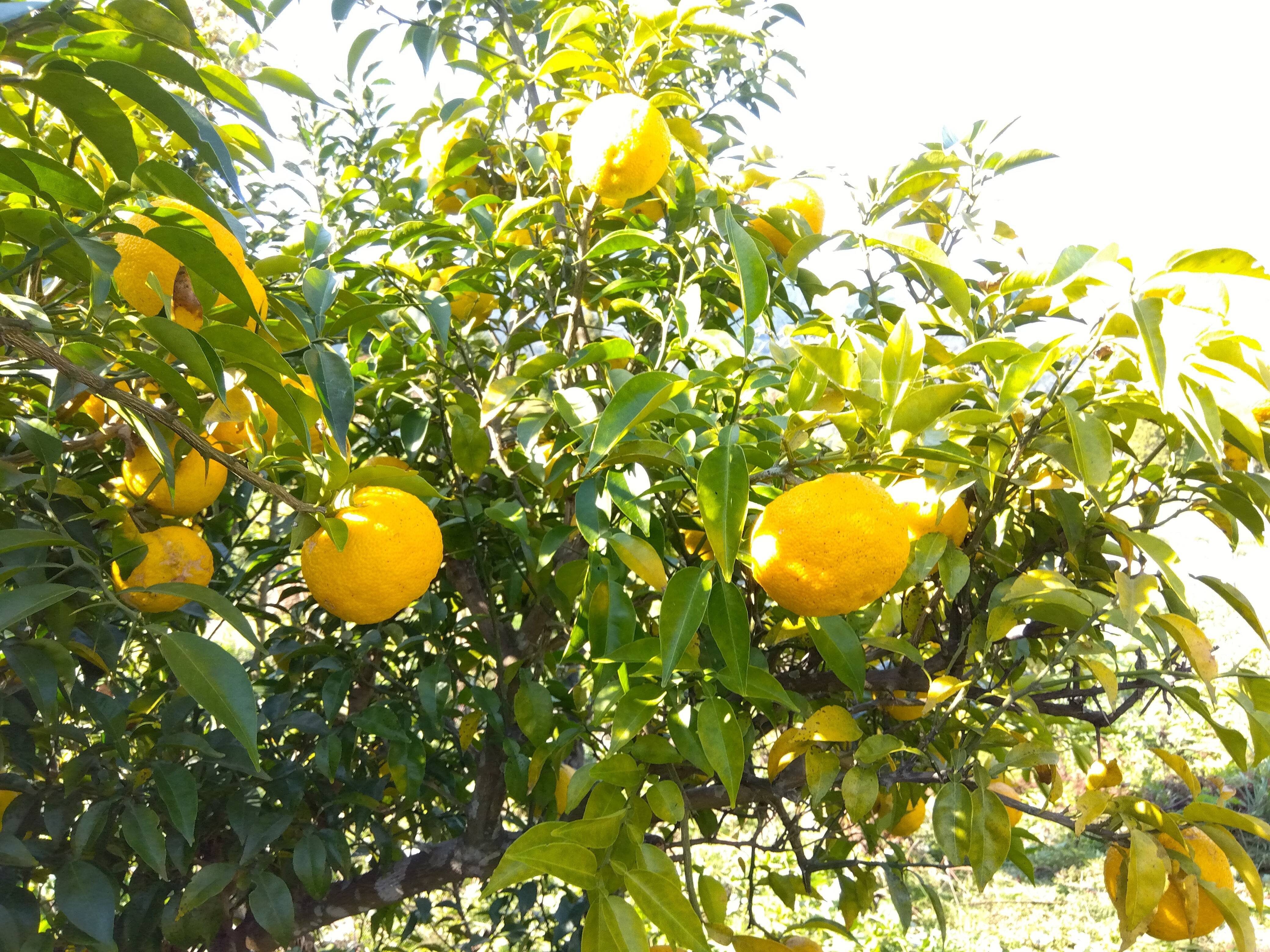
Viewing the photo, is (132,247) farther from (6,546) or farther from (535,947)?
(535,947)

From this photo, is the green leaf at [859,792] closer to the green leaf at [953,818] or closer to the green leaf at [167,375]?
the green leaf at [953,818]

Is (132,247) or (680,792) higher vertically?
(132,247)

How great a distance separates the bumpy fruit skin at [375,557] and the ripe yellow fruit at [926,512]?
391mm

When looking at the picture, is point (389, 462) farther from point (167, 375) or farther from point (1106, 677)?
point (1106, 677)

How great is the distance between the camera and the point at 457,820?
4.70 ft

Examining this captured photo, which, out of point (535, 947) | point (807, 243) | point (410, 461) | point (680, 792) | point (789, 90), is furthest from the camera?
point (535, 947)

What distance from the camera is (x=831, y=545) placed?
2.03ft

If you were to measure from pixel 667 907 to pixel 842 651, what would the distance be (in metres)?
0.24

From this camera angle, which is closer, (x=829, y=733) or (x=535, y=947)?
(x=829, y=733)

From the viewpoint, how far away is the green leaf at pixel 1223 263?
602 mm

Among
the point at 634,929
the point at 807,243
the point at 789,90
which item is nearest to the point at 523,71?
the point at 807,243

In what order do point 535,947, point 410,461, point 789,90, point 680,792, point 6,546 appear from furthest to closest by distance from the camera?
point 535,947
point 789,90
point 410,461
point 680,792
point 6,546

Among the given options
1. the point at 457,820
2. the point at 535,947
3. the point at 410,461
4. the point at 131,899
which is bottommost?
the point at 535,947

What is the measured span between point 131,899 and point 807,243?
96 cm
